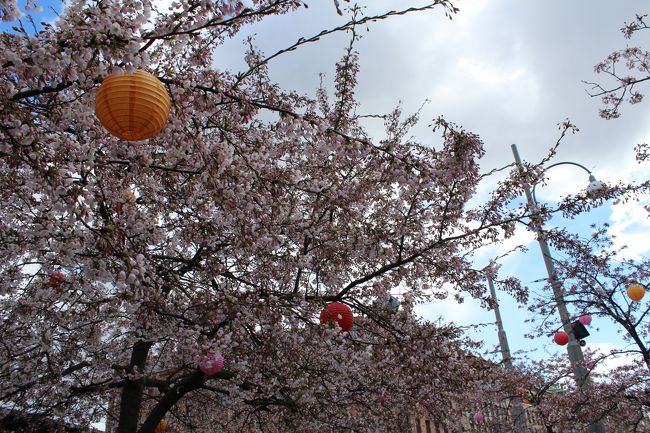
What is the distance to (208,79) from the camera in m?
4.24

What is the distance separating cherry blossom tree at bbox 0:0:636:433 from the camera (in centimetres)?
331

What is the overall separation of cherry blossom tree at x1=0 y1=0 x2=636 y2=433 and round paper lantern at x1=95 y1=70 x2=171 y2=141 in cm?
17

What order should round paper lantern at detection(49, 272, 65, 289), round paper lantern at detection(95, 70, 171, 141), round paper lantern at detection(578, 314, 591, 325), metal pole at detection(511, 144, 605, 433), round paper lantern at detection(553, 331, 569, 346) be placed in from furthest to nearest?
1. round paper lantern at detection(578, 314, 591, 325)
2. round paper lantern at detection(553, 331, 569, 346)
3. metal pole at detection(511, 144, 605, 433)
4. round paper lantern at detection(49, 272, 65, 289)
5. round paper lantern at detection(95, 70, 171, 141)

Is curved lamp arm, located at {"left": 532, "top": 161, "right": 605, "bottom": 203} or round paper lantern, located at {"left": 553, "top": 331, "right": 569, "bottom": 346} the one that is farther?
round paper lantern, located at {"left": 553, "top": 331, "right": 569, "bottom": 346}

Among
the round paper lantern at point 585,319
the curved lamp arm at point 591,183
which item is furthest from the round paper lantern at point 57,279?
the round paper lantern at point 585,319

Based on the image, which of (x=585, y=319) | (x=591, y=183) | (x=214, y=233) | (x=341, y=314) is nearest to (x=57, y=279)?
(x=214, y=233)

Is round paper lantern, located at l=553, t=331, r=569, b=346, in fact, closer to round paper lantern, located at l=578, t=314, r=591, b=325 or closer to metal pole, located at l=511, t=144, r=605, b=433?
round paper lantern, located at l=578, t=314, r=591, b=325

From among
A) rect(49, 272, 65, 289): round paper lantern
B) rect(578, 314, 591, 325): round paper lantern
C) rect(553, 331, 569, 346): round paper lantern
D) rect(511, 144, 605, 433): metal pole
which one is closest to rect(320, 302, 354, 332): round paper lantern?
rect(49, 272, 65, 289): round paper lantern

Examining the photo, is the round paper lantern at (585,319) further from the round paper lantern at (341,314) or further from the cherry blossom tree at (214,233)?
the round paper lantern at (341,314)

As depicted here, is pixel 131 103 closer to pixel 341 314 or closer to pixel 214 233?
pixel 214 233

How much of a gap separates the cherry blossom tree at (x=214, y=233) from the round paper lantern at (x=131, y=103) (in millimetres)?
173

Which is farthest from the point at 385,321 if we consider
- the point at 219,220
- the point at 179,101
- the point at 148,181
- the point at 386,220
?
the point at 179,101

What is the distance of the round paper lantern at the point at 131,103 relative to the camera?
321cm

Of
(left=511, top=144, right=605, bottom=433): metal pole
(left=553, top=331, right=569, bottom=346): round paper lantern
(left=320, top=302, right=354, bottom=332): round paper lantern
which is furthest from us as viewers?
(left=553, top=331, right=569, bottom=346): round paper lantern
